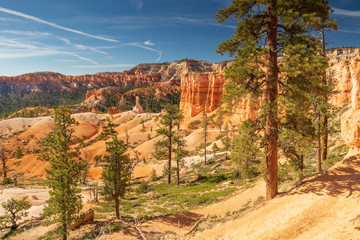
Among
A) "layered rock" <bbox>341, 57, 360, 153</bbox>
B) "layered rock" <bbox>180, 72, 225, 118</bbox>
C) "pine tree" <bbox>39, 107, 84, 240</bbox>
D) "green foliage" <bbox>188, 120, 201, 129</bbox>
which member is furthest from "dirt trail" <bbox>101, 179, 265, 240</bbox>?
"layered rock" <bbox>180, 72, 225, 118</bbox>

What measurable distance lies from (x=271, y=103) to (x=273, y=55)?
8.09 feet

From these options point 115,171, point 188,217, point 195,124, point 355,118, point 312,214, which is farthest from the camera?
point 195,124

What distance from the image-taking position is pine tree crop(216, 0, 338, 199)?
845 centimetres

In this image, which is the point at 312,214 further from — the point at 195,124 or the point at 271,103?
the point at 195,124

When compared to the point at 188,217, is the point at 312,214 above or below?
above

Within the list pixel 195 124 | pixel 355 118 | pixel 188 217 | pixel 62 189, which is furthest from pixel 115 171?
pixel 195 124

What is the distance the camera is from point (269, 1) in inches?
351

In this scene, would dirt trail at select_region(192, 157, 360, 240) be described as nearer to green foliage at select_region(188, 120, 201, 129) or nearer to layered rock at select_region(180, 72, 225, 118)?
green foliage at select_region(188, 120, 201, 129)

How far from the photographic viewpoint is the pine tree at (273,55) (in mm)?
8445

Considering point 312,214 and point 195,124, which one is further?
point 195,124

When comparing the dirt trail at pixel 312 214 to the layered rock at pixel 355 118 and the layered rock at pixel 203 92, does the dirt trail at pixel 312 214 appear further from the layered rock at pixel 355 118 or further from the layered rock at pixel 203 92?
the layered rock at pixel 203 92

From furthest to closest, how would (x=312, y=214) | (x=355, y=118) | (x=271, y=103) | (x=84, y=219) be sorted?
(x=84, y=219) → (x=355, y=118) → (x=271, y=103) → (x=312, y=214)

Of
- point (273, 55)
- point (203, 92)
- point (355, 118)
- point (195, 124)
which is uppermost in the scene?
point (203, 92)

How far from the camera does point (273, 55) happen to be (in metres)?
9.60
